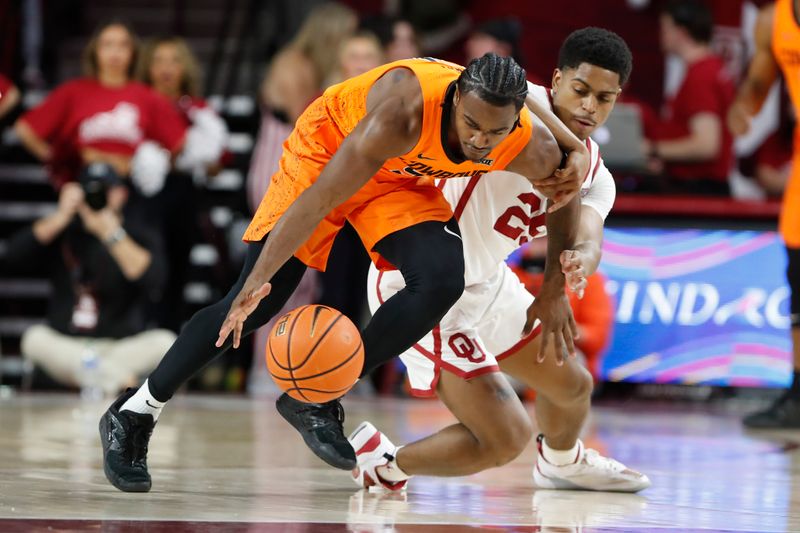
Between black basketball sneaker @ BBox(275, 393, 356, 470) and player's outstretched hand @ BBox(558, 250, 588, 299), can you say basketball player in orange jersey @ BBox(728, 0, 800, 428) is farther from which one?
black basketball sneaker @ BBox(275, 393, 356, 470)

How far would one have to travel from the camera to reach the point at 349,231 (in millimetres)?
8539

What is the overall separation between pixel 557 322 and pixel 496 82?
854 millimetres

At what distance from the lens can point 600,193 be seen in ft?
15.2

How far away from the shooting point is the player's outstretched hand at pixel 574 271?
4.09 meters

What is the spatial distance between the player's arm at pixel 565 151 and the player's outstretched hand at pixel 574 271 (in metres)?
0.15

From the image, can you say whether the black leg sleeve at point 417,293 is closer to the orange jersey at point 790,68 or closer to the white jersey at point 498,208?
the white jersey at point 498,208

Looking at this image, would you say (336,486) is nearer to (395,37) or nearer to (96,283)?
(96,283)

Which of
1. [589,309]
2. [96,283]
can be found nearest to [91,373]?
[96,283]

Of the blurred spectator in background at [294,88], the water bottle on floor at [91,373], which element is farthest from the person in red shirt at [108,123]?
the water bottle on floor at [91,373]

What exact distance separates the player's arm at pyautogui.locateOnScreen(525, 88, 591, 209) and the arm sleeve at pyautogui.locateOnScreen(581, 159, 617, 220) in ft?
0.94

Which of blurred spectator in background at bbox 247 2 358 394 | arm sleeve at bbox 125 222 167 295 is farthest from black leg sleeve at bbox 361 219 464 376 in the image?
arm sleeve at bbox 125 222 167 295

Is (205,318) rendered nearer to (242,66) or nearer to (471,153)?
(471,153)

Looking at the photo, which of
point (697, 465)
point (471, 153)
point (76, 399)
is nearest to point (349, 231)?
point (76, 399)

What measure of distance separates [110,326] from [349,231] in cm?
148
